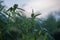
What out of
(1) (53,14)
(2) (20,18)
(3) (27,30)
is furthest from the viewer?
(1) (53,14)

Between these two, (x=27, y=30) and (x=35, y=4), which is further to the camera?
(x=35, y=4)

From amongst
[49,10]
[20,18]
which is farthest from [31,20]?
[49,10]

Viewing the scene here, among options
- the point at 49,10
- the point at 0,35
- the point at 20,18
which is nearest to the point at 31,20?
the point at 20,18

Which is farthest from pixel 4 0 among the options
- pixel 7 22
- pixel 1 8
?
pixel 7 22

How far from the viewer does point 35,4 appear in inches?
53.1

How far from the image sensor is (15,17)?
1.03 m

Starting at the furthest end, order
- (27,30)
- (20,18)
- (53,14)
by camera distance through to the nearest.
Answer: (53,14) < (20,18) < (27,30)

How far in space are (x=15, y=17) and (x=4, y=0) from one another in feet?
1.02

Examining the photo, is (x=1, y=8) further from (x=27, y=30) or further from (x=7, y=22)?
(x=27, y=30)

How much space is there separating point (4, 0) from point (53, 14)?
395mm

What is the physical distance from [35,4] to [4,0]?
251 mm

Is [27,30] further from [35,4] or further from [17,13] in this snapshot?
[35,4]

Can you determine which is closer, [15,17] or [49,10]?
[15,17]

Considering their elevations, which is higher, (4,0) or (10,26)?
(4,0)
